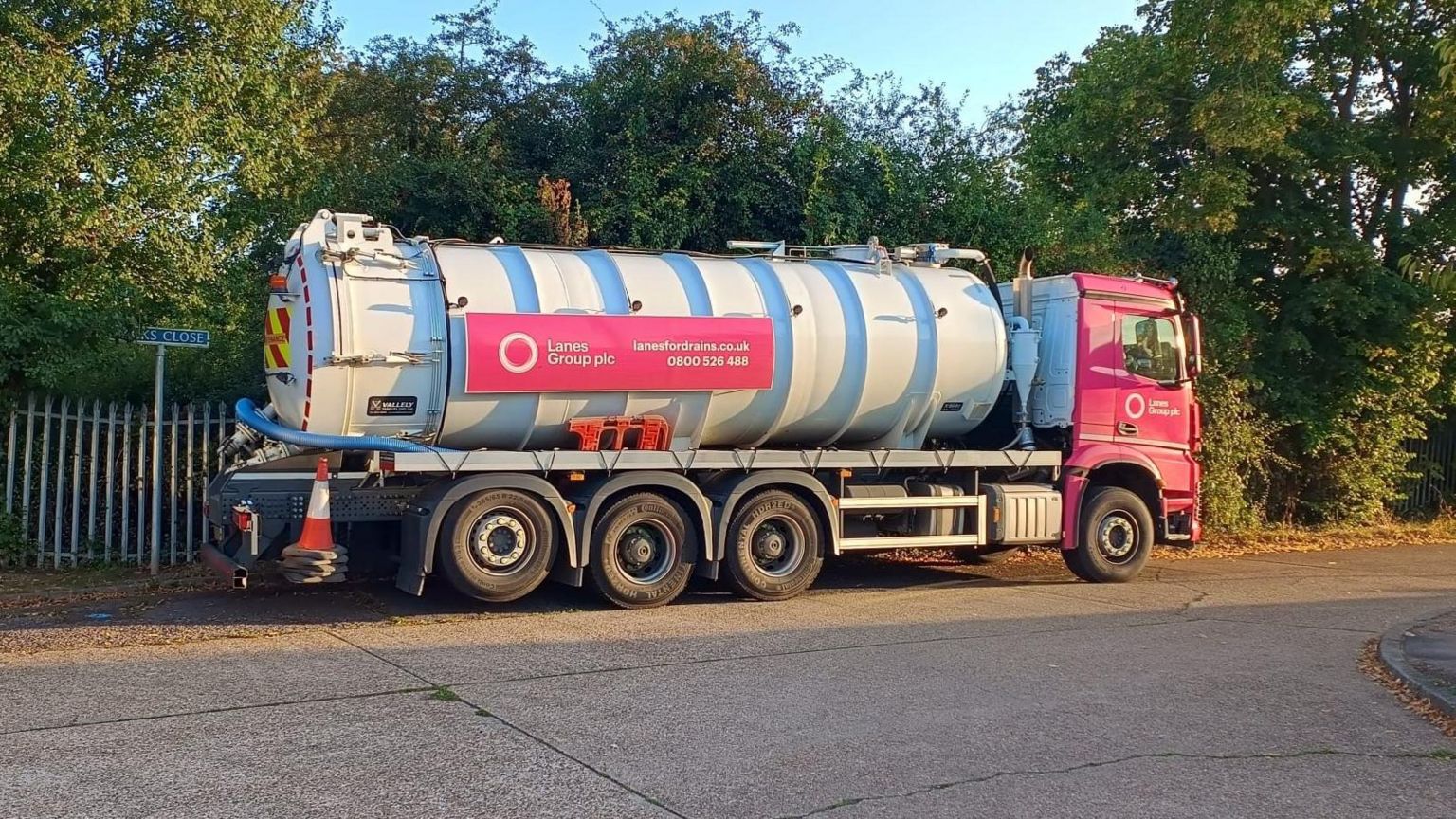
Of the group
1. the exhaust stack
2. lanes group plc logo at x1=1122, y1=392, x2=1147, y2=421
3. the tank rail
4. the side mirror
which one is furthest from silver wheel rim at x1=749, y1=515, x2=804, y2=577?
the side mirror

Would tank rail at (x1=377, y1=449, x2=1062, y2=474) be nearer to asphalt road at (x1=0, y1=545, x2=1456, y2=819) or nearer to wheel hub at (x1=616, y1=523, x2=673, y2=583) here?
wheel hub at (x1=616, y1=523, x2=673, y2=583)

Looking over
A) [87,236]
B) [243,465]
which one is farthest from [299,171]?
[243,465]

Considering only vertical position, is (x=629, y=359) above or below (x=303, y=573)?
above

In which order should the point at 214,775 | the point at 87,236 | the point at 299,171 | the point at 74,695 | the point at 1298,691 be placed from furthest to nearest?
the point at 299,171
the point at 87,236
the point at 1298,691
the point at 74,695
the point at 214,775

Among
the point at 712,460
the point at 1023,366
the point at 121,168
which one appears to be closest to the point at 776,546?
the point at 712,460

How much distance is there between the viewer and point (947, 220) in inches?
696

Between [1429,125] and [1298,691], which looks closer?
[1298,691]

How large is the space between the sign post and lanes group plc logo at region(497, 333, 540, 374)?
11.1 ft

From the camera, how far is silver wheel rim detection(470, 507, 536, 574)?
9695mm

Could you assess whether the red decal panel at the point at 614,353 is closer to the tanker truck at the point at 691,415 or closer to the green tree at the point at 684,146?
the tanker truck at the point at 691,415

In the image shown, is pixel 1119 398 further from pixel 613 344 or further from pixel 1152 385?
pixel 613 344

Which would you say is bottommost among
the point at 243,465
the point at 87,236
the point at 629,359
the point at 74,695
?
the point at 74,695

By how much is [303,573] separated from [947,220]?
11.4 m

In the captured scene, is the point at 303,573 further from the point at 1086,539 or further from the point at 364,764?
the point at 1086,539
